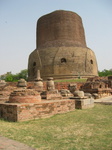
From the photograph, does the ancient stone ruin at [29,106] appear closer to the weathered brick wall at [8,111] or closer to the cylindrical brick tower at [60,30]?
the weathered brick wall at [8,111]

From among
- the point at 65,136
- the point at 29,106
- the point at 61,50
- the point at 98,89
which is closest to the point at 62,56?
the point at 61,50

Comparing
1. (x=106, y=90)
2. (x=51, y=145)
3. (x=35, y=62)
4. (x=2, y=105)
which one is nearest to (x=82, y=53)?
(x=35, y=62)

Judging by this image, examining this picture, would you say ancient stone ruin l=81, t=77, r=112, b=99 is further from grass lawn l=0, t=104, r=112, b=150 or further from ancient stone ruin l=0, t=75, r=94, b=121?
grass lawn l=0, t=104, r=112, b=150

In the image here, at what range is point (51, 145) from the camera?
7.95 feet

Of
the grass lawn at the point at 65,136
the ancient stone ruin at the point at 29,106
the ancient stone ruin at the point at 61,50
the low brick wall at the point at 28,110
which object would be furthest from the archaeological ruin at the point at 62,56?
the grass lawn at the point at 65,136

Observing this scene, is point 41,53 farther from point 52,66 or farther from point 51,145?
point 51,145

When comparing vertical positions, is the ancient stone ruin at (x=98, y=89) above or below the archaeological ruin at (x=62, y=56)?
below

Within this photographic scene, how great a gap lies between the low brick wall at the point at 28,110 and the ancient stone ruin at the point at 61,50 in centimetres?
1306

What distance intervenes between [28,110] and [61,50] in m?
15.1

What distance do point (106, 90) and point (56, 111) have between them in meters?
7.05

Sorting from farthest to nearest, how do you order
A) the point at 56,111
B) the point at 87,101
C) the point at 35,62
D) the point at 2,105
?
the point at 35,62, the point at 87,101, the point at 56,111, the point at 2,105

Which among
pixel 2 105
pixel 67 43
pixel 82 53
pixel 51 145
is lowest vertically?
pixel 51 145

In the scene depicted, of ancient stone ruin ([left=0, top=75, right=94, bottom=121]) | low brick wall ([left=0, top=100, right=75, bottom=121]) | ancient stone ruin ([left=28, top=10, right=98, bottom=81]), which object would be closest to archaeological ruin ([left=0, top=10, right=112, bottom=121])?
ancient stone ruin ([left=28, top=10, right=98, bottom=81])

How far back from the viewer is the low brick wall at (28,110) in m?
4.05
